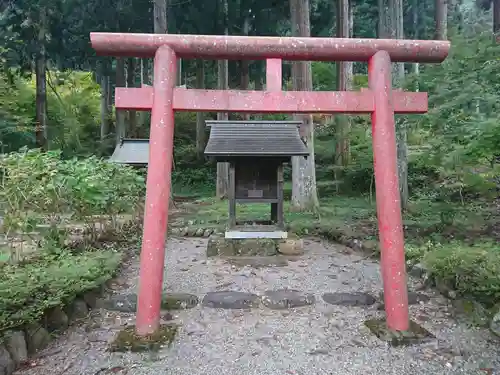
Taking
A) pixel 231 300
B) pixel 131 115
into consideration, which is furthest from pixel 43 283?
pixel 131 115


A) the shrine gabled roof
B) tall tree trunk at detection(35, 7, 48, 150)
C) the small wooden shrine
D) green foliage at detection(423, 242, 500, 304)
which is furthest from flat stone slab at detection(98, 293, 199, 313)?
tall tree trunk at detection(35, 7, 48, 150)

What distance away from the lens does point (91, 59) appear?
1777cm

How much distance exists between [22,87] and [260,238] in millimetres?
17693

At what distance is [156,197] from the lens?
367cm

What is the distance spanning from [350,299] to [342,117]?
463 inches

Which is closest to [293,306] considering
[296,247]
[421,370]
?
[421,370]

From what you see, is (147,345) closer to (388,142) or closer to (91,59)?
(388,142)

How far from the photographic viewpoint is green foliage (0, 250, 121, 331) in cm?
329

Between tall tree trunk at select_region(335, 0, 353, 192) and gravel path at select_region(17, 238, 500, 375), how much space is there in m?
10.9

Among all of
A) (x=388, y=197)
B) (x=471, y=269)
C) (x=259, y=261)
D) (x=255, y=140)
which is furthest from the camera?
(x=255, y=140)

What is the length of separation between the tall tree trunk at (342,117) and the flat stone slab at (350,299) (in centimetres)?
1065

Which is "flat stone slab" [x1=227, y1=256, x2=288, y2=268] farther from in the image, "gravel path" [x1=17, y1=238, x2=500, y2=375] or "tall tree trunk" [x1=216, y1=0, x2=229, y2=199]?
"tall tree trunk" [x1=216, y1=0, x2=229, y2=199]

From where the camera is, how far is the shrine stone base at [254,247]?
23.9 ft

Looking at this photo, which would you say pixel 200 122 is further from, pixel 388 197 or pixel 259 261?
pixel 388 197
